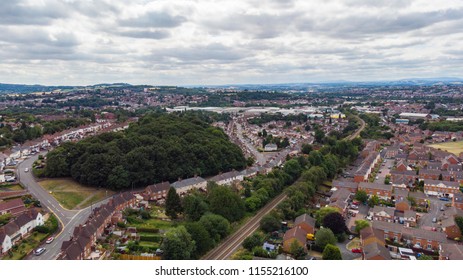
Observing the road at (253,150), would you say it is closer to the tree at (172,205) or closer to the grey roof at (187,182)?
the grey roof at (187,182)

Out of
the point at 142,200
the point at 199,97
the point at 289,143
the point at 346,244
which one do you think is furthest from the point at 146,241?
the point at 199,97

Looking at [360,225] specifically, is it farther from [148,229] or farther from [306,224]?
[148,229]

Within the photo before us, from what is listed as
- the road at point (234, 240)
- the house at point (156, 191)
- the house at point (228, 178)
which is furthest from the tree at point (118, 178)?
the road at point (234, 240)

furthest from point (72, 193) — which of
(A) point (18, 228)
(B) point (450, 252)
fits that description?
(B) point (450, 252)

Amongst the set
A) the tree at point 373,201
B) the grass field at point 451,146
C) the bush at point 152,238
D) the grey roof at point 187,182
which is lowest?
the grass field at point 451,146

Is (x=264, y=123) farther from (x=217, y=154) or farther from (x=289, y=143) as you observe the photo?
(x=217, y=154)

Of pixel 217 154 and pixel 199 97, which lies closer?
pixel 217 154
